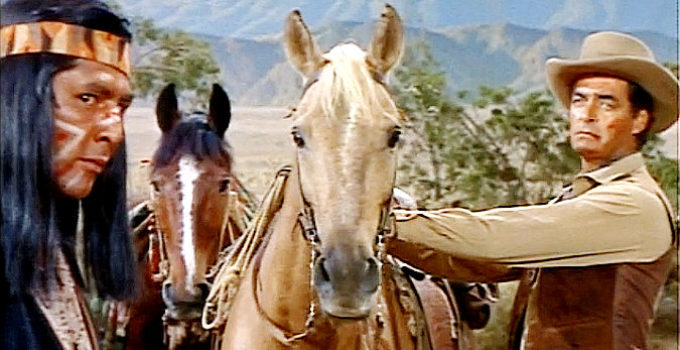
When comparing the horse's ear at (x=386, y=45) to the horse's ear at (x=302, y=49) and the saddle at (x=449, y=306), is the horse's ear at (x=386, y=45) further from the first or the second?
the saddle at (x=449, y=306)

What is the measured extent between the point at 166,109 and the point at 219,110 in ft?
0.29

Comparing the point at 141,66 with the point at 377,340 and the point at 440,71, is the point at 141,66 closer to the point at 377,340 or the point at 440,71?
the point at 440,71

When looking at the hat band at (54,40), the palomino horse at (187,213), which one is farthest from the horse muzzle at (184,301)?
the hat band at (54,40)

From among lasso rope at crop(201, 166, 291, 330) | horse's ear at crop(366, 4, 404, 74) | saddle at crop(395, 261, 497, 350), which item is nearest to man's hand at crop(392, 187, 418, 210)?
saddle at crop(395, 261, 497, 350)

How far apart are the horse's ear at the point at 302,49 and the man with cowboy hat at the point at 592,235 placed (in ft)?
0.91

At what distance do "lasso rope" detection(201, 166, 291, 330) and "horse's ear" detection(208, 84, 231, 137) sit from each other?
1.08ft

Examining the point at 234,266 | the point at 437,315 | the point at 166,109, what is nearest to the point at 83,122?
the point at 234,266

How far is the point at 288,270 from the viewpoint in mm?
1176

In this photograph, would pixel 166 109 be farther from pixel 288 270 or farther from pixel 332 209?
pixel 332 209

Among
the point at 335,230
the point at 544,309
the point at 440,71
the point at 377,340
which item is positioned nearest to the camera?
the point at 335,230

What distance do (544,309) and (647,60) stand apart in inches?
15.5

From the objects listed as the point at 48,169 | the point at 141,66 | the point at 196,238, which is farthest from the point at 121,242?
the point at 141,66

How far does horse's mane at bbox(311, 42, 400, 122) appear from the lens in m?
1.07

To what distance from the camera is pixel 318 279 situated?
Result: 1.06m
